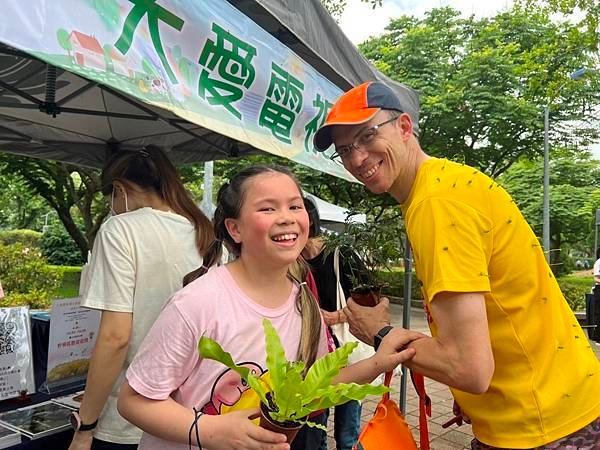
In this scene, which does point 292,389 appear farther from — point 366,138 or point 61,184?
point 61,184

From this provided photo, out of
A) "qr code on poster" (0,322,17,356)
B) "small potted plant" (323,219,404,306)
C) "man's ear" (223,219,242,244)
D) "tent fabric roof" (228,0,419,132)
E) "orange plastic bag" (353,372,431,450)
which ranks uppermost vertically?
"tent fabric roof" (228,0,419,132)

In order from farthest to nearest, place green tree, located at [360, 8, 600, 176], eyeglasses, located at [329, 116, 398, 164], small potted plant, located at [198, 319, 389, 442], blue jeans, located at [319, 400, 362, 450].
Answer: green tree, located at [360, 8, 600, 176] < blue jeans, located at [319, 400, 362, 450] < eyeglasses, located at [329, 116, 398, 164] < small potted plant, located at [198, 319, 389, 442]

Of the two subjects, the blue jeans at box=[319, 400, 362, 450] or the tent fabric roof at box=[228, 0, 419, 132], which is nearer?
the tent fabric roof at box=[228, 0, 419, 132]

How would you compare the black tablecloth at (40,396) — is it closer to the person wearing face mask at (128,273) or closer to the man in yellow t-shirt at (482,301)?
the person wearing face mask at (128,273)

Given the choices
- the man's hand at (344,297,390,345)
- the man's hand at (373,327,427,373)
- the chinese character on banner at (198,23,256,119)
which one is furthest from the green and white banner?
the man's hand at (373,327,427,373)

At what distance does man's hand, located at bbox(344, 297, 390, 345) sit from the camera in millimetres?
1523

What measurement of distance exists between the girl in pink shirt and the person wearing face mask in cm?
42

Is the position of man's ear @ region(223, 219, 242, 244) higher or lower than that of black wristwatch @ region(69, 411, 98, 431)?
higher

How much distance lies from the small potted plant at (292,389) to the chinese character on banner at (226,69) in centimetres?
107

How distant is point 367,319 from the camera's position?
5.07ft

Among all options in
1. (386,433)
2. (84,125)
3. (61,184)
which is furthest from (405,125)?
(61,184)

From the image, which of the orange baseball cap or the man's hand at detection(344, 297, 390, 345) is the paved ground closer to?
the man's hand at detection(344, 297, 390, 345)

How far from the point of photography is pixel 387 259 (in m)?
1.99

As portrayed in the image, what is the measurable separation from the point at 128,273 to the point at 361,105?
0.97 meters
